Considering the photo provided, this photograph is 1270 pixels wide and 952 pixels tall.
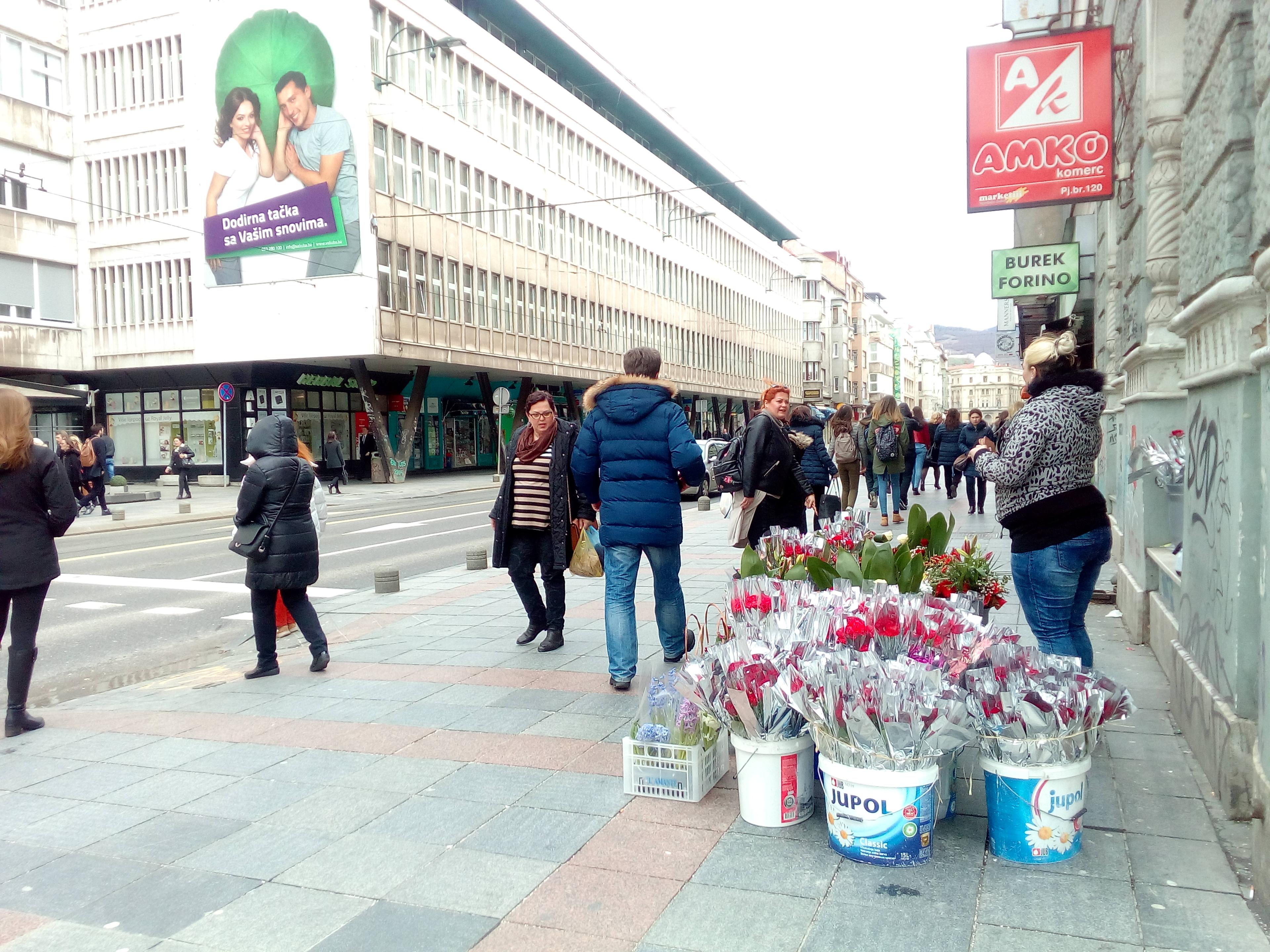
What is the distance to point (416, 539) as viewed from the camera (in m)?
16.3

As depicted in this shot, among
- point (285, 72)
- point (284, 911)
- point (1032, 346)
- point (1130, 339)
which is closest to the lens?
point (284, 911)

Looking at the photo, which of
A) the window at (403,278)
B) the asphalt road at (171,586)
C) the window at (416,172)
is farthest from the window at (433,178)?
the asphalt road at (171,586)

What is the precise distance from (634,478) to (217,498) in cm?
2583

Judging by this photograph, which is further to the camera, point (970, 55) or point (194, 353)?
point (194, 353)

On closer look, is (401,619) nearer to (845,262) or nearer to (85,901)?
(85,901)

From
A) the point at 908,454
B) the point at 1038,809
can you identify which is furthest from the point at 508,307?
the point at 1038,809

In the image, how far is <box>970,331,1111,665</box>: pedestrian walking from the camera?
4.16 meters

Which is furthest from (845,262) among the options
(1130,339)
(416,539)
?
(1130,339)

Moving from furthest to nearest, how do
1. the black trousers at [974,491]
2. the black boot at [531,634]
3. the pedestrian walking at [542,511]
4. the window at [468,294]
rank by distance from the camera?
the window at [468,294] → the black trousers at [974,491] → the black boot at [531,634] → the pedestrian walking at [542,511]

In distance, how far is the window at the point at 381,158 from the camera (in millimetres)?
30844

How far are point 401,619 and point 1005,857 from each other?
6127mm

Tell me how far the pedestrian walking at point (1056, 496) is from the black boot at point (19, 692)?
5039 millimetres

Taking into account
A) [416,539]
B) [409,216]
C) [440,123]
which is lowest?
[416,539]

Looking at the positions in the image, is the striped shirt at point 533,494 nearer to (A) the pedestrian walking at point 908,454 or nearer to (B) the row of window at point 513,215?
(A) the pedestrian walking at point 908,454
